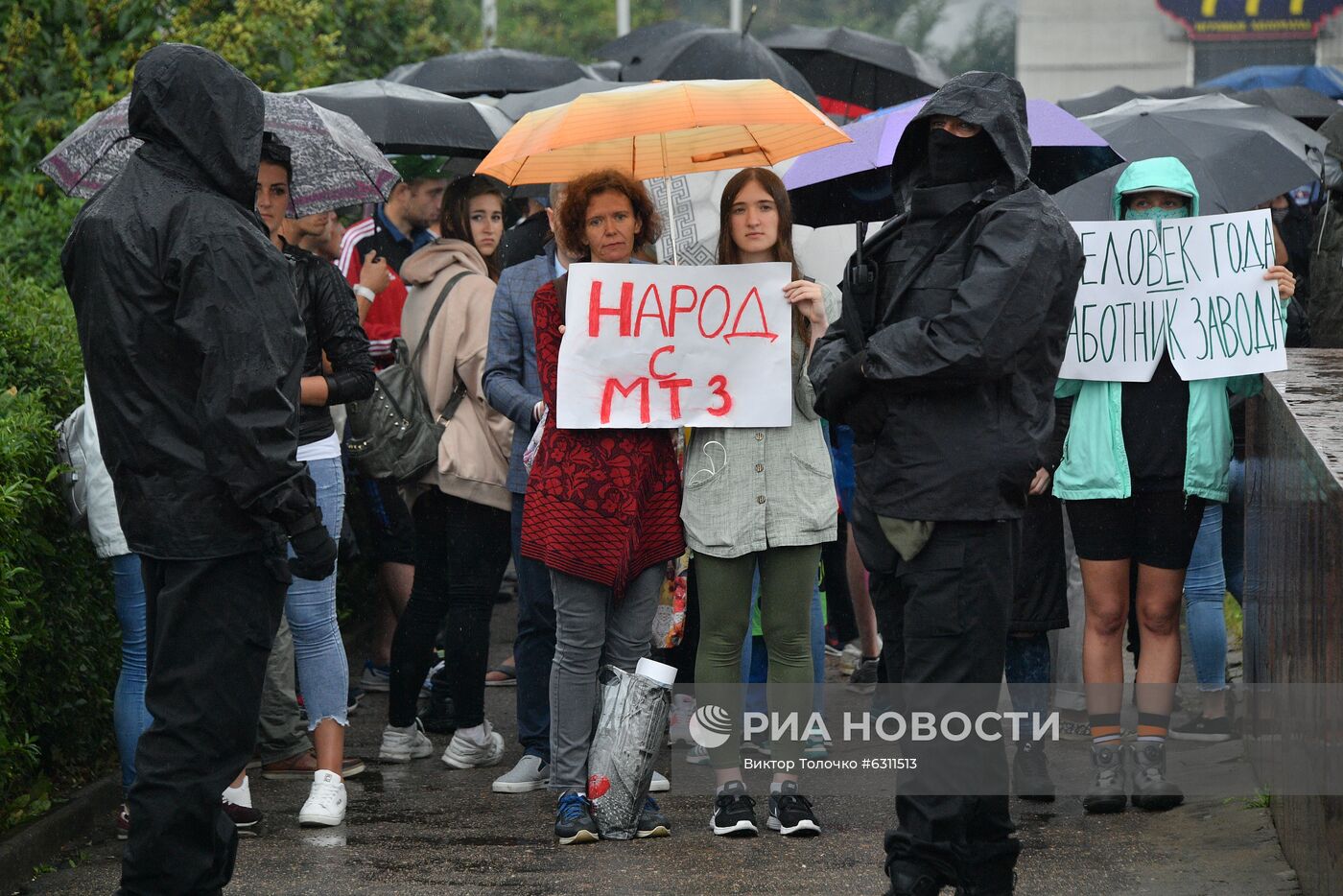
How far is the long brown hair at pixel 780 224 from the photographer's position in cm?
577

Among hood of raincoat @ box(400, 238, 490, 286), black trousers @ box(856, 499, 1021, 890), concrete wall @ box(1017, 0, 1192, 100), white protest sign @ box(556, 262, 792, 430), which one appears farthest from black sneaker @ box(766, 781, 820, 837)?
concrete wall @ box(1017, 0, 1192, 100)

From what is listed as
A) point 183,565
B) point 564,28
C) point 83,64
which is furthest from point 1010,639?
point 564,28

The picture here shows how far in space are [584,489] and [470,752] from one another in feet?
5.10

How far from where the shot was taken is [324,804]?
5.76 metres

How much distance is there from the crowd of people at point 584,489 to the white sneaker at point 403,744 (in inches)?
0.6

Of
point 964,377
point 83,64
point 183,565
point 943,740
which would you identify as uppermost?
point 83,64

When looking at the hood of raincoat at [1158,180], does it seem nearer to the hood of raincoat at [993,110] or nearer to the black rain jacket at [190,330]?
the hood of raincoat at [993,110]

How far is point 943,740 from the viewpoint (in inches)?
170

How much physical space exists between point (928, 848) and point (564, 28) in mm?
48462

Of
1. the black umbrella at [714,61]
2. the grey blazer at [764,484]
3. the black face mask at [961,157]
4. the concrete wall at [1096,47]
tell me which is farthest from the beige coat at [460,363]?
the concrete wall at [1096,47]

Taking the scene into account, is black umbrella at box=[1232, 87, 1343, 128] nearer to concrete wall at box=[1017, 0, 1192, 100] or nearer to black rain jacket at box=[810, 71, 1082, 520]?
black rain jacket at box=[810, 71, 1082, 520]

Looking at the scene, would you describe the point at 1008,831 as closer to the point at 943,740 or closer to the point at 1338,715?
the point at 943,740

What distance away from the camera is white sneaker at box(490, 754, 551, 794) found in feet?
20.5

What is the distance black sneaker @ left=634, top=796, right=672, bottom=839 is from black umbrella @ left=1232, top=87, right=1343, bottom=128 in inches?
285
